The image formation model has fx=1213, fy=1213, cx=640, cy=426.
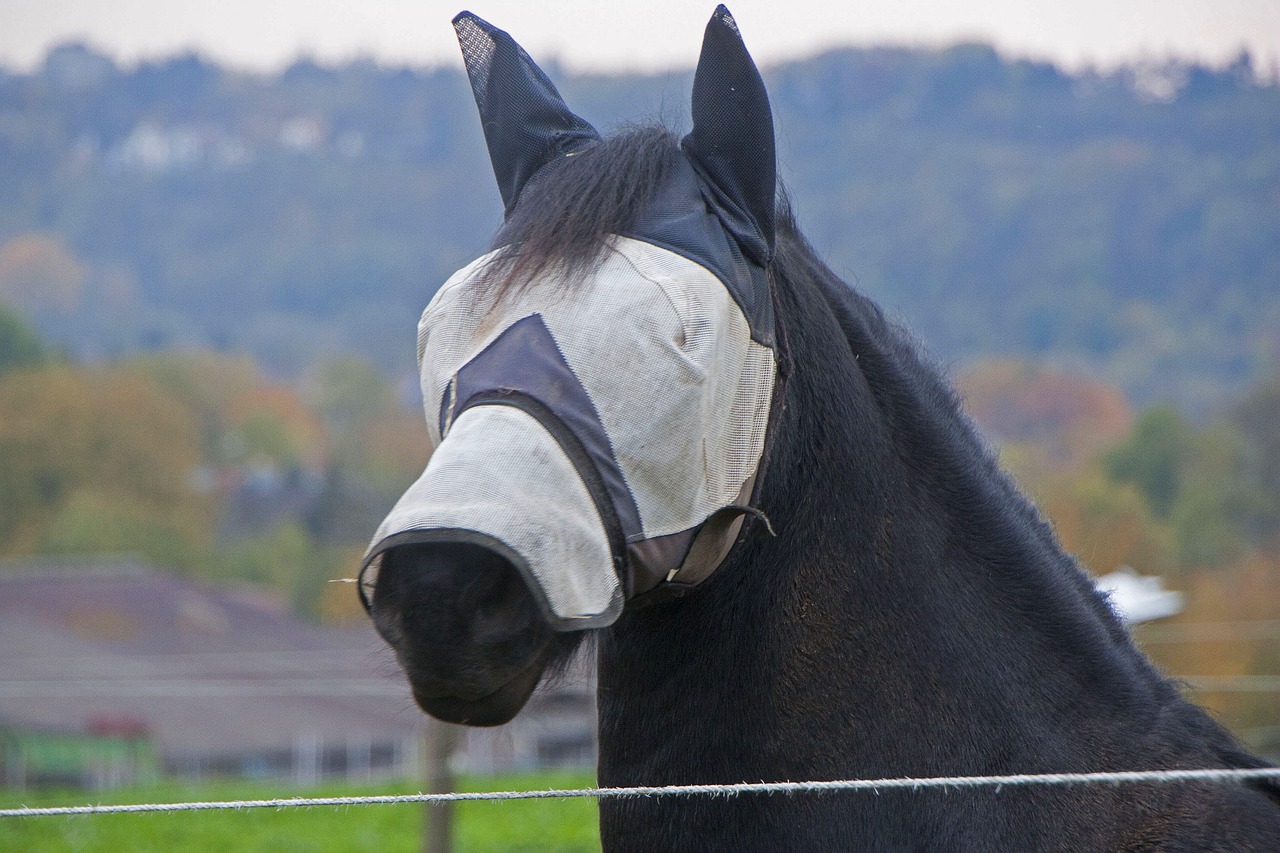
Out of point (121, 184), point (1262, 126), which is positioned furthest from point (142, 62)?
point (1262, 126)

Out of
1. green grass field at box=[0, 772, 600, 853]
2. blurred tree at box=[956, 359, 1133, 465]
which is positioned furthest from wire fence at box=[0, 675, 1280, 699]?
blurred tree at box=[956, 359, 1133, 465]

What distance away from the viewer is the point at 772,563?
2102mm

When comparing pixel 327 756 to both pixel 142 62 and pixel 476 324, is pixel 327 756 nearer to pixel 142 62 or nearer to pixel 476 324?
pixel 476 324

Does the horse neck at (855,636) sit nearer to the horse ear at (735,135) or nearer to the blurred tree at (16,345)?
the horse ear at (735,135)

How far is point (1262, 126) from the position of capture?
43.2 m

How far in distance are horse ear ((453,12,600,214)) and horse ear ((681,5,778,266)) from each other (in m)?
0.30

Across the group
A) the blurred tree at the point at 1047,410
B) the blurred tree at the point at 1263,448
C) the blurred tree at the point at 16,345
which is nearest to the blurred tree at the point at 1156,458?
the blurred tree at the point at 1047,410

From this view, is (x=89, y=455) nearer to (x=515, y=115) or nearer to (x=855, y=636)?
(x=515, y=115)

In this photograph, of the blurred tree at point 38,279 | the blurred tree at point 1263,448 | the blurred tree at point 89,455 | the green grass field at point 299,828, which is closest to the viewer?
the green grass field at point 299,828

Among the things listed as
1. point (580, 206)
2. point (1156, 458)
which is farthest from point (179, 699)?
point (580, 206)

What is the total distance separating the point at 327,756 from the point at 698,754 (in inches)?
1162

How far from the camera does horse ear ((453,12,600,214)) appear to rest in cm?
224

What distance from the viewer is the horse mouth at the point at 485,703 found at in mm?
1656

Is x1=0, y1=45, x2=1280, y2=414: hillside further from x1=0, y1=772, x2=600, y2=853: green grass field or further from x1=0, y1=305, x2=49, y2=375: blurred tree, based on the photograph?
x1=0, y1=772, x2=600, y2=853: green grass field
